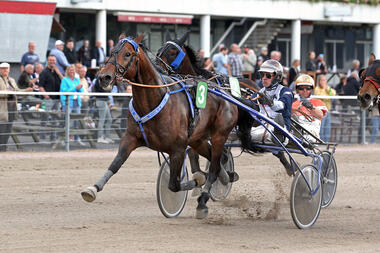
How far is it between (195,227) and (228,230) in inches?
12.0

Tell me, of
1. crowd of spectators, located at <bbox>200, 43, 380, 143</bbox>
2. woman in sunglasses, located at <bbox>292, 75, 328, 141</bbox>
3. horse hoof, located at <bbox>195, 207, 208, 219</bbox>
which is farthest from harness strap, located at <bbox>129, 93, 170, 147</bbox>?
crowd of spectators, located at <bbox>200, 43, 380, 143</bbox>

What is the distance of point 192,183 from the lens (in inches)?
300

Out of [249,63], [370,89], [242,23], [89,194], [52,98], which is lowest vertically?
[89,194]

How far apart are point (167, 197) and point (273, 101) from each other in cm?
148

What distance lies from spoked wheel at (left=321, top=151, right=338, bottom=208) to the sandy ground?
14 centimetres

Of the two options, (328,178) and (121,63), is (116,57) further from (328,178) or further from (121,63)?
(328,178)

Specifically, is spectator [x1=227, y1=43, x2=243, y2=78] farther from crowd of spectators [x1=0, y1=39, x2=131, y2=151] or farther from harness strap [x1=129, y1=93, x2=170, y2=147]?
harness strap [x1=129, y1=93, x2=170, y2=147]

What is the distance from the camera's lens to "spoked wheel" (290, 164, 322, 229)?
7.33 m

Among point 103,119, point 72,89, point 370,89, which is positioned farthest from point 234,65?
point 370,89

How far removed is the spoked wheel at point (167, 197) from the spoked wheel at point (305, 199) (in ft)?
3.88

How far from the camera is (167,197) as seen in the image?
7844 millimetres

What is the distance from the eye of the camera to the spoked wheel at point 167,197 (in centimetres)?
774

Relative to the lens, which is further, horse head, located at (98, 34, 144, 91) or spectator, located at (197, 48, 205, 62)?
spectator, located at (197, 48, 205, 62)

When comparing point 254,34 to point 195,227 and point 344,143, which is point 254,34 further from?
point 195,227
